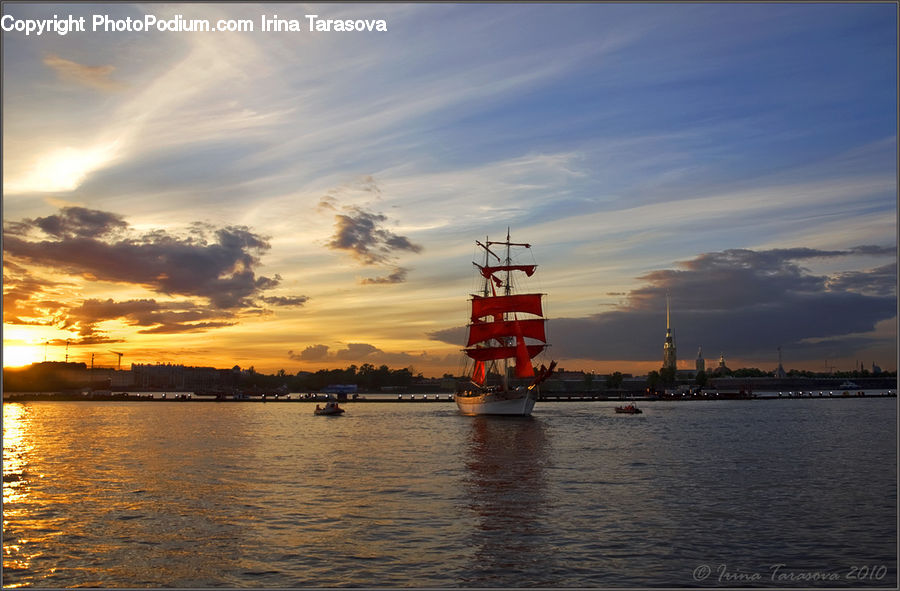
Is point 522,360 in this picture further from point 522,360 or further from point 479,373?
point 479,373

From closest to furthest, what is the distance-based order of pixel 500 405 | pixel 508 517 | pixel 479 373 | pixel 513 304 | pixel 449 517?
pixel 508 517 → pixel 449 517 → pixel 500 405 → pixel 513 304 → pixel 479 373

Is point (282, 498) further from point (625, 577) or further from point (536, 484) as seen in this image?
point (625, 577)

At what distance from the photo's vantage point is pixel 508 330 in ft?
402

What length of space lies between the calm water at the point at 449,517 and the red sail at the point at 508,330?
6673 cm

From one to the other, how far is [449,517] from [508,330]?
9532 cm

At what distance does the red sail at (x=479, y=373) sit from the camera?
129375 millimetres

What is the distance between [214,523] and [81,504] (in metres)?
8.62

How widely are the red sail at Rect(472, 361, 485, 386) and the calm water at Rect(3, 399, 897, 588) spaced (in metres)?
73.5

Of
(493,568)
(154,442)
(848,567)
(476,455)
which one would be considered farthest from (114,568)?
(154,442)

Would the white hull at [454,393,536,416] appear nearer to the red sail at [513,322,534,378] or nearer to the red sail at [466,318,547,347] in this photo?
the red sail at [513,322,534,378]

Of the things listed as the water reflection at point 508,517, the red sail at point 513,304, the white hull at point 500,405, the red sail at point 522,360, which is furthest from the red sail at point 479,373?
the water reflection at point 508,517

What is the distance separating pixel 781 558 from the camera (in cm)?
2214

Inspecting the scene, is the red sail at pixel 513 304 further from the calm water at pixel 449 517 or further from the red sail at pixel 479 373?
the calm water at pixel 449 517

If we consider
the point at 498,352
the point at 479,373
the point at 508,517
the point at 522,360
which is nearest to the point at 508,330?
the point at 498,352
